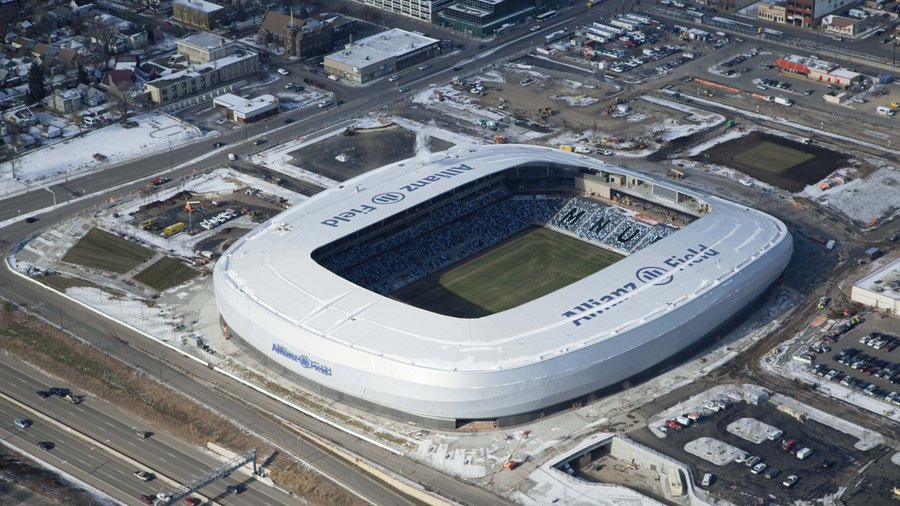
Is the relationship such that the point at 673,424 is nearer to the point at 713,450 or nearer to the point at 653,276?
the point at 713,450

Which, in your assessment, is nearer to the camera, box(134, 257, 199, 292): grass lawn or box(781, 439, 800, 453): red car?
box(781, 439, 800, 453): red car

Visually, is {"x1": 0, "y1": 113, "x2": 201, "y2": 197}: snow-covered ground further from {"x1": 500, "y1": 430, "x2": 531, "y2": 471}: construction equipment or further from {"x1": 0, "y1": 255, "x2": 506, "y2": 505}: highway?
{"x1": 500, "y1": 430, "x2": 531, "y2": 471}: construction equipment

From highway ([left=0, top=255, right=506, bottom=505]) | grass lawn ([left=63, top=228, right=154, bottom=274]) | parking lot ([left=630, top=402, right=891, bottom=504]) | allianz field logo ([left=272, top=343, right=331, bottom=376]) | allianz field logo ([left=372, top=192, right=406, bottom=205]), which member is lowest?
highway ([left=0, top=255, right=506, bottom=505])

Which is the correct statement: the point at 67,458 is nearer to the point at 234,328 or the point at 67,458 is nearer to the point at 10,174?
the point at 234,328

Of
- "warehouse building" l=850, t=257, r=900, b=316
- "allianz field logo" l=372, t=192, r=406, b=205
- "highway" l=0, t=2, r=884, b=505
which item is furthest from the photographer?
"allianz field logo" l=372, t=192, r=406, b=205

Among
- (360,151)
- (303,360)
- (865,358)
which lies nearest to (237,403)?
(303,360)

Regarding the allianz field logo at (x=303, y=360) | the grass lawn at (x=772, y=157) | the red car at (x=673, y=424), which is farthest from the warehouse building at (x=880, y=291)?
the allianz field logo at (x=303, y=360)

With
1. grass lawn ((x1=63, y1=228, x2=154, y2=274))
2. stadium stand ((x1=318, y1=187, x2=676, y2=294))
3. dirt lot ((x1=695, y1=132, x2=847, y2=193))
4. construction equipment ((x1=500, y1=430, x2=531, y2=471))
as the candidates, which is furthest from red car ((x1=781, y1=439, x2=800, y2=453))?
grass lawn ((x1=63, y1=228, x2=154, y2=274))

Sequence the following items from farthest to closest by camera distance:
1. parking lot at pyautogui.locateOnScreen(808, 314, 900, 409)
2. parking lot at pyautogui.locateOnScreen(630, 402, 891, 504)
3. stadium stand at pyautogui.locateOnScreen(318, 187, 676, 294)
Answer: stadium stand at pyautogui.locateOnScreen(318, 187, 676, 294) → parking lot at pyautogui.locateOnScreen(808, 314, 900, 409) → parking lot at pyautogui.locateOnScreen(630, 402, 891, 504)

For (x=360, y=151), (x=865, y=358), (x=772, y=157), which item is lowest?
(x=865, y=358)
